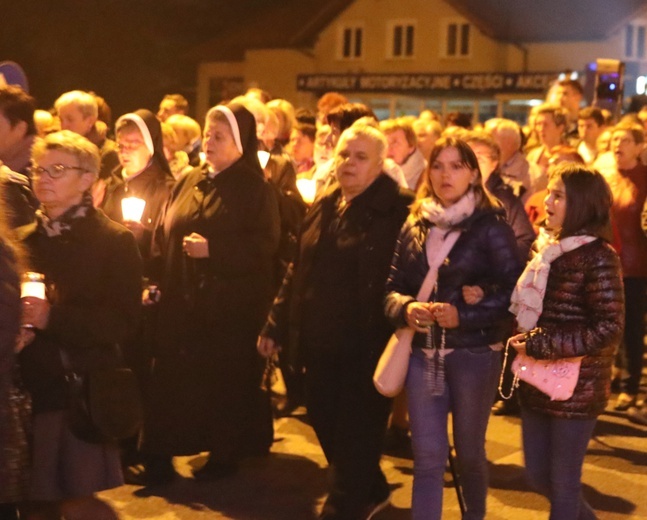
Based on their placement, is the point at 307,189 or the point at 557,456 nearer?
the point at 557,456

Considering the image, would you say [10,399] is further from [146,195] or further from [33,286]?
[146,195]

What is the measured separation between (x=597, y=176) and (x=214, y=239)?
7.88ft

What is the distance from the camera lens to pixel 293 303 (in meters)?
6.14

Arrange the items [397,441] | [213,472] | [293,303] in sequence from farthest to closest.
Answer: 1. [397,441]
2. [213,472]
3. [293,303]

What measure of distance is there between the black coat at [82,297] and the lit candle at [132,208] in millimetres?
1623

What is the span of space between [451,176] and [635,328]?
412 cm

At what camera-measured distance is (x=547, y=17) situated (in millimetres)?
42438

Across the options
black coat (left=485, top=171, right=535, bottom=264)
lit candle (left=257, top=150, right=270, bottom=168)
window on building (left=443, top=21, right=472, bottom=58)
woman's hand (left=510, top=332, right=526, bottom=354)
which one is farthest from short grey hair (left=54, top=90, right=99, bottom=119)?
window on building (left=443, top=21, right=472, bottom=58)

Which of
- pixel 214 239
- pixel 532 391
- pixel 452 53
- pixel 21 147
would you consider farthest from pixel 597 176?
pixel 452 53

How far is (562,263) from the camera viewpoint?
511 cm

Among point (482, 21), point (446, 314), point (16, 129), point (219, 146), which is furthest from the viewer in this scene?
point (482, 21)

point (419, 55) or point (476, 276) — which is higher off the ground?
point (419, 55)

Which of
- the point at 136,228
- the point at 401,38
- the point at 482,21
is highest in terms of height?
the point at 482,21

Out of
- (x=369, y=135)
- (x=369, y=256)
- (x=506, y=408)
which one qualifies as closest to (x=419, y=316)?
(x=369, y=256)
